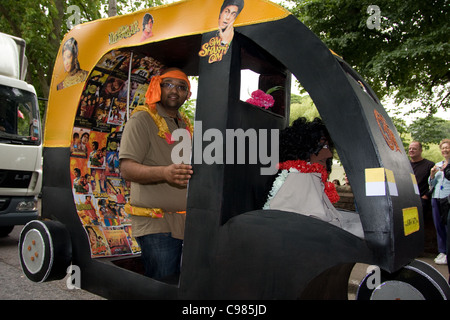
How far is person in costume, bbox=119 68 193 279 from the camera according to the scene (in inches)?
107

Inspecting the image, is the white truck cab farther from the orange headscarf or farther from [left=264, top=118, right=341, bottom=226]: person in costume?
[left=264, top=118, right=341, bottom=226]: person in costume

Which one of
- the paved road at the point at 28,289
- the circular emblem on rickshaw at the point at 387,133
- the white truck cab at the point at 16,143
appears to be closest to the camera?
the circular emblem on rickshaw at the point at 387,133

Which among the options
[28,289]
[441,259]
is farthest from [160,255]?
[441,259]

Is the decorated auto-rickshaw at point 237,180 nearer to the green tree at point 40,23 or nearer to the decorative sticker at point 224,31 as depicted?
the decorative sticker at point 224,31

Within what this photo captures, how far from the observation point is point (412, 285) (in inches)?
86.3

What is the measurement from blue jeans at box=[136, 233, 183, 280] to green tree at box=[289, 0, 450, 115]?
661cm

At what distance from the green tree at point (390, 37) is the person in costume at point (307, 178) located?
5958 mm

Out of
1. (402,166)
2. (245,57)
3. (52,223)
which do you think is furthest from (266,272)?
(52,223)

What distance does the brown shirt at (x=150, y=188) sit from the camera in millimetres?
2732

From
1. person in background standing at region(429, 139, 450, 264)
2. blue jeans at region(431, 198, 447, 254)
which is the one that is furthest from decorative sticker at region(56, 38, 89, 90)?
blue jeans at region(431, 198, 447, 254)

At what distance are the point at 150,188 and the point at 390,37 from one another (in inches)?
313

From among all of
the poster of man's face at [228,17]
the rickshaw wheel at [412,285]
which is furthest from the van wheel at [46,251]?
the rickshaw wheel at [412,285]

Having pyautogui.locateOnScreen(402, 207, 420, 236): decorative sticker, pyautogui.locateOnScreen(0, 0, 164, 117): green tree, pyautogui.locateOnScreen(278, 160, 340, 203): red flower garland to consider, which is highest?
pyautogui.locateOnScreen(0, 0, 164, 117): green tree

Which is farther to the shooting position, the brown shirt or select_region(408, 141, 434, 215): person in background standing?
select_region(408, 141, 434, 215): person in background standing
